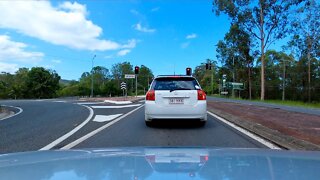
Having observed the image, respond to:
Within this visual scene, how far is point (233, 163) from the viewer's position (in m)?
3.74

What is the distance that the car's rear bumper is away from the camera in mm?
10680

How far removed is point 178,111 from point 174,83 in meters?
0.91

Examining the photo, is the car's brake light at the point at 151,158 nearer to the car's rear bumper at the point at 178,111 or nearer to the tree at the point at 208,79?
the car's rear bumper at the point at 178,111

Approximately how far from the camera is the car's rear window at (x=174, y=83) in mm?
10922

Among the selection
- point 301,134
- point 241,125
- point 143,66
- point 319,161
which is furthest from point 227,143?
point 143,66

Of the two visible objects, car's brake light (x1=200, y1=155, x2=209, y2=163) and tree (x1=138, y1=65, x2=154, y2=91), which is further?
tree (x1=138, y1=65, x2=154, y2=91)

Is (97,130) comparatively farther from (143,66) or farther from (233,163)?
(143,66)

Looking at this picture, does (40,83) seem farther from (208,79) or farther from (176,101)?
(176,101)

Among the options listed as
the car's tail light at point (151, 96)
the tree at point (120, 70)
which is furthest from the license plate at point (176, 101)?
the tree at point (120, 70)

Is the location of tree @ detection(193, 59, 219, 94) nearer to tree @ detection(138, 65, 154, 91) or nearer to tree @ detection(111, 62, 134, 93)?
tree @ detection(138, 65, 154, 91)

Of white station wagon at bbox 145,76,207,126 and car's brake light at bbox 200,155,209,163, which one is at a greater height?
white station wagon at bbox 145,76,207,126

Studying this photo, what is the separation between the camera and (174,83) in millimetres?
11047

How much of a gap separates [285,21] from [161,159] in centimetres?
4640

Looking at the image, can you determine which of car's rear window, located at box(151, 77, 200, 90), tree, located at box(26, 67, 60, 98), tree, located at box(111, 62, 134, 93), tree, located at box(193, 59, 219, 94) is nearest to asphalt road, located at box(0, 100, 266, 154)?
car's rear window, located at box(151, 77, 200, 90)
